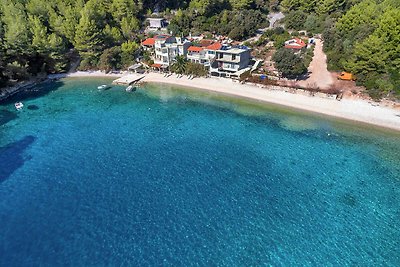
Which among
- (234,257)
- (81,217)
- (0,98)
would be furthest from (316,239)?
(0,98)

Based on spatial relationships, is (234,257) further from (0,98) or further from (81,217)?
(0,98)

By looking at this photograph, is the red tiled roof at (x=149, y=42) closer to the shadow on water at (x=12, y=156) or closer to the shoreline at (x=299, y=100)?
the shoreline at (x=299, y=100)

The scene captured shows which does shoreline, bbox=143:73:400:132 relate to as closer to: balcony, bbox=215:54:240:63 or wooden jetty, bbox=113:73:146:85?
wooden jetty, bbox=113:73:146:85

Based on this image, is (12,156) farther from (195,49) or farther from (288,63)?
(288,63)

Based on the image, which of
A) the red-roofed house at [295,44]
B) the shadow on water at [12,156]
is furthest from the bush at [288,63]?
the shadow on water at [12,156]

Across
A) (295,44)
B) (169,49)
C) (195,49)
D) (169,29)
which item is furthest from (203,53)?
(295,44)
